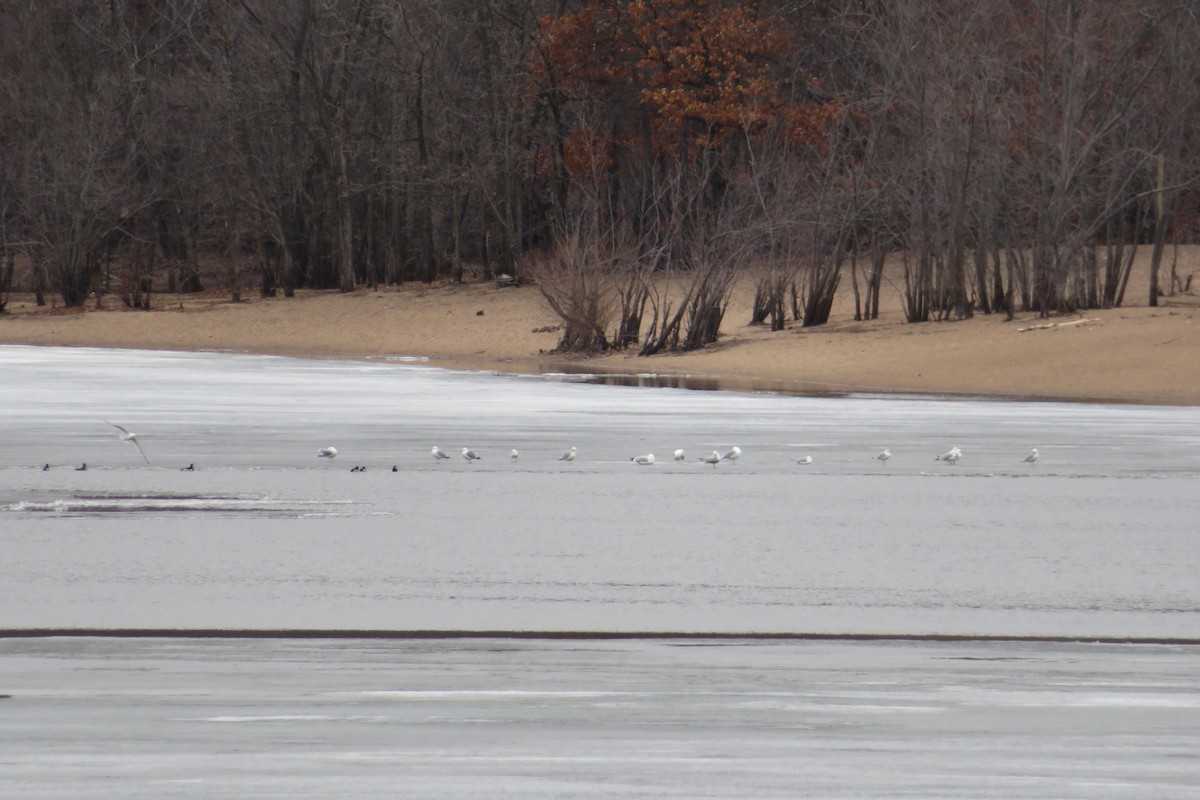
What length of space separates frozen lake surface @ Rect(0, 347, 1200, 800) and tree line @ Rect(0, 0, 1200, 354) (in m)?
17.9

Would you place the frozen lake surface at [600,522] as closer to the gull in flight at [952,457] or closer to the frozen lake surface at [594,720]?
the gull in flight at [952,457]

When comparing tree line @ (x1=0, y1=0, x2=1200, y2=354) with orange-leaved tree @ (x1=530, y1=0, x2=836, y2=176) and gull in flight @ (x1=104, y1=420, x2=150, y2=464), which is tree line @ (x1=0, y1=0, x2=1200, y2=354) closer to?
orange-leaved tree @ (x1=530, y1=0, x2=836, y2=176)

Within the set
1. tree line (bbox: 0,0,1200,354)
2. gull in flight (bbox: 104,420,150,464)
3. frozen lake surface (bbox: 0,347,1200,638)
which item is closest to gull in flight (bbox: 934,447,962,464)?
frozen lake surface (bbox: 0,347,1200,638)

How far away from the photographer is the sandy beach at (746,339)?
26.8 metres

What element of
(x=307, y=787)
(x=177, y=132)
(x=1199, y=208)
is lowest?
(x=307, y=787)

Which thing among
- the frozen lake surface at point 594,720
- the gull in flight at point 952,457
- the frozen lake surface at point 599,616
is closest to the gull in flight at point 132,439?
the frozen lake surface at point 599,616

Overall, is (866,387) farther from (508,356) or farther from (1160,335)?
(508,356)

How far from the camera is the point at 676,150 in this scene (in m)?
46.9

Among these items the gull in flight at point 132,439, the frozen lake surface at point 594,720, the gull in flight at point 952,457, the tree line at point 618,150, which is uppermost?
the tree line at point 618,150

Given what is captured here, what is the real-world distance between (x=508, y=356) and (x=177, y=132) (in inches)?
915

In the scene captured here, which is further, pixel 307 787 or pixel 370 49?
pixel 370 49

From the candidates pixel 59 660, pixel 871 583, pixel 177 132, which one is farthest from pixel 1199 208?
pixel 59 660

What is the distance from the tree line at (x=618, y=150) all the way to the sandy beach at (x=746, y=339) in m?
1.14

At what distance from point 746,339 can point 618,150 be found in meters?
15.6
